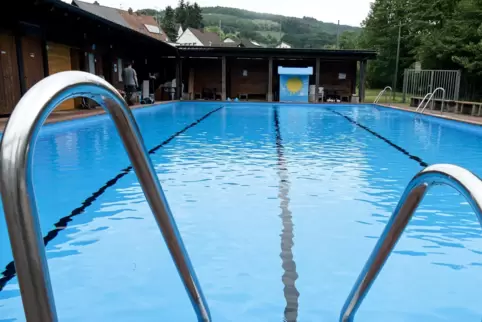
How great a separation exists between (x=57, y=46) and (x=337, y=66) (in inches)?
662

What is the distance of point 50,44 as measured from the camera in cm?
1322

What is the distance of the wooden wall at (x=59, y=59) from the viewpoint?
44.0 feet

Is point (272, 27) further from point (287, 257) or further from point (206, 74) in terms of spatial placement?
point (287, 257)

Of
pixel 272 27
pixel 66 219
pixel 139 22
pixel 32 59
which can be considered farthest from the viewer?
pixel 272 27

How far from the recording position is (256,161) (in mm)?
6734

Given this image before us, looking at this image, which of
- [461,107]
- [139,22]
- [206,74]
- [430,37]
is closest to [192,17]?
[139,22]

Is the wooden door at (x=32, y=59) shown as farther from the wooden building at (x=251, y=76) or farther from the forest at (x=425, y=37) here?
the forest at (x=425, y=37)

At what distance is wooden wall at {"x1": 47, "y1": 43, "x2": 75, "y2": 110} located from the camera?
1341 centimetres

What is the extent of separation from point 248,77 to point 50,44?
14559mm

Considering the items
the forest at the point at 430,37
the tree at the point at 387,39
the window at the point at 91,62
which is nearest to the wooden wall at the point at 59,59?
the window at the point at 91,62

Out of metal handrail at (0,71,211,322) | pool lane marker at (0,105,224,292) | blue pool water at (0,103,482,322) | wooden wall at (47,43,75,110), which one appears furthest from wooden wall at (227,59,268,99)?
metal handrail at (0,71,211,322)

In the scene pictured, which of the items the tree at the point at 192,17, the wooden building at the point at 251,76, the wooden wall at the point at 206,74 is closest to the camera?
the wooden building at the point at 251,76

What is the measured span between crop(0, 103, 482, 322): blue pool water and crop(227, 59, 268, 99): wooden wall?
19479mm

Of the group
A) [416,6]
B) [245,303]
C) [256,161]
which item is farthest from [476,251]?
[416,6]
